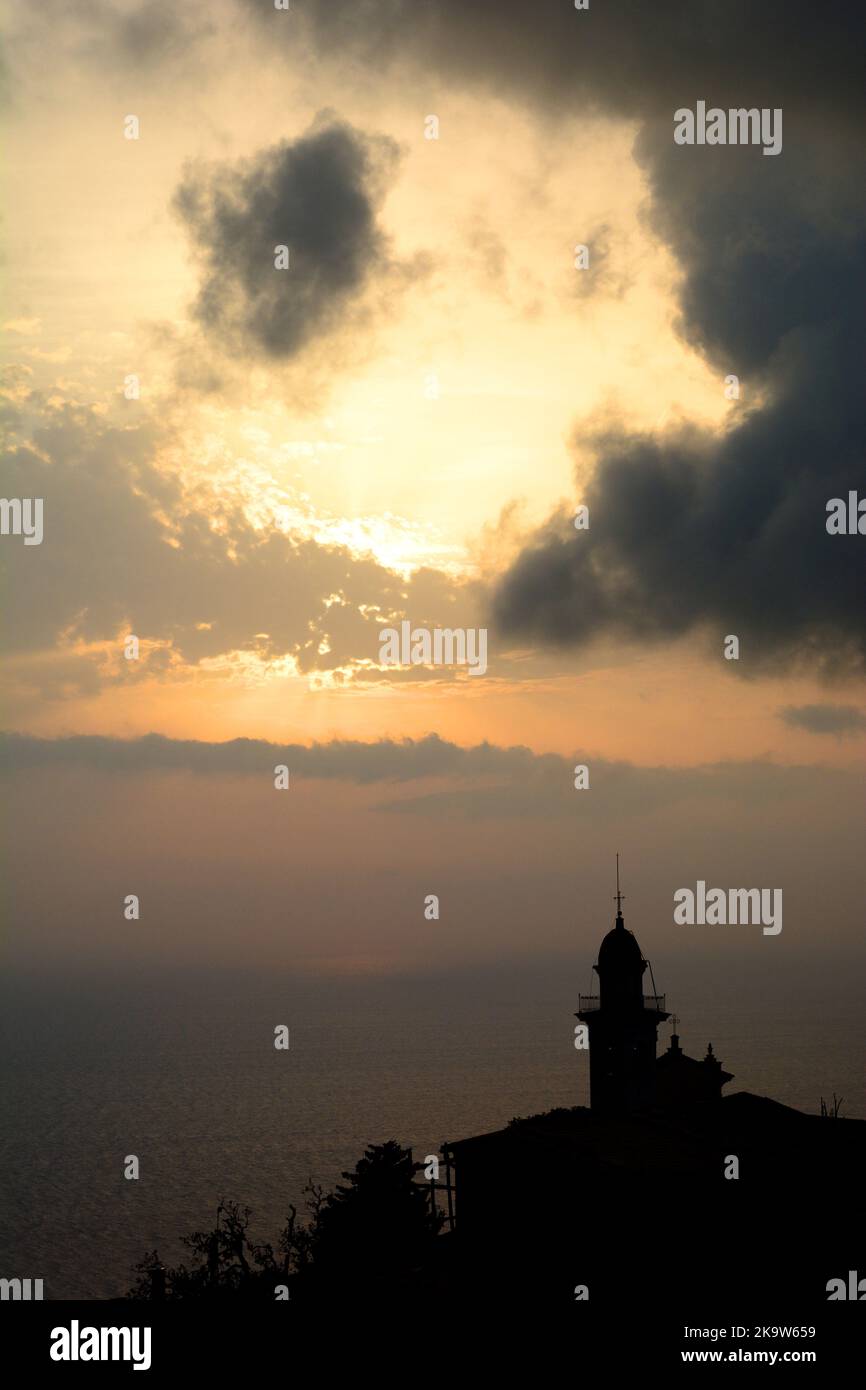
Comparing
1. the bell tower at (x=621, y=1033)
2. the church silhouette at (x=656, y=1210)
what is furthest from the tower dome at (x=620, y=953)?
the church silhouette at (x=656, y=1210)

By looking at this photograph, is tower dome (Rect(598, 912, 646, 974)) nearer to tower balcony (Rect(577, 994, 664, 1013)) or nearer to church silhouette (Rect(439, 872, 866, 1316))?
tower balcony (Rect(577, 994, 664, 1013))

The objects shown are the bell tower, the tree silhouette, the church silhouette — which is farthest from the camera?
the bell tower

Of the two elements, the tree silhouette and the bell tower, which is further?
the bell tower

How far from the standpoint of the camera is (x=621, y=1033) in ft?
162

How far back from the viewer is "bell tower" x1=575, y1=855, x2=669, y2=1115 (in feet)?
161

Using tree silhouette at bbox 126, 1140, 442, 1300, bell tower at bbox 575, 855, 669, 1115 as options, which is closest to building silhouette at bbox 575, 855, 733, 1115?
bell tower at bbox 575, 855, 669, 1115

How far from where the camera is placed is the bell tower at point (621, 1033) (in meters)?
49.1

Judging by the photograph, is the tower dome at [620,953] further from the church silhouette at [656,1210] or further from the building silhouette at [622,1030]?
the church silhouette at [656,1210]

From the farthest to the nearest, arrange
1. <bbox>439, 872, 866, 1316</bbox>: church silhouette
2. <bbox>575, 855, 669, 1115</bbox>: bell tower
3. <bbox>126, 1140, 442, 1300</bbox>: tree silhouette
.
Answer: <bbox>575, 855, 669, 1115</bbox>: bell tower < <bbox>126, 1140, 442, 1300</bbox>: tree silhouette < <bbox>439, 872, 866, 1316</bbox>: church silhouette

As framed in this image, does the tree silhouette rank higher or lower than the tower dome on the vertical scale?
lower

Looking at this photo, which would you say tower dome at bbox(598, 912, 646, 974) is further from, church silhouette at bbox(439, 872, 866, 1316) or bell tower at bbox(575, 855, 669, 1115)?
church silhouette at bbox(439, 872, 866, 1316)

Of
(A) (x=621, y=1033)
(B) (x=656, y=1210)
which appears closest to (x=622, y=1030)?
(A) (x=621, y=1033)

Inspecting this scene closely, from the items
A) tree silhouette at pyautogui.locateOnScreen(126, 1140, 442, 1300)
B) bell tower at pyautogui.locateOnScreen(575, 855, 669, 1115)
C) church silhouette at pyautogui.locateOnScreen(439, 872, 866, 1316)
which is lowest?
tree silhouette at pyautogui.locateOnScreen(126, 1140, 442, 1300)
